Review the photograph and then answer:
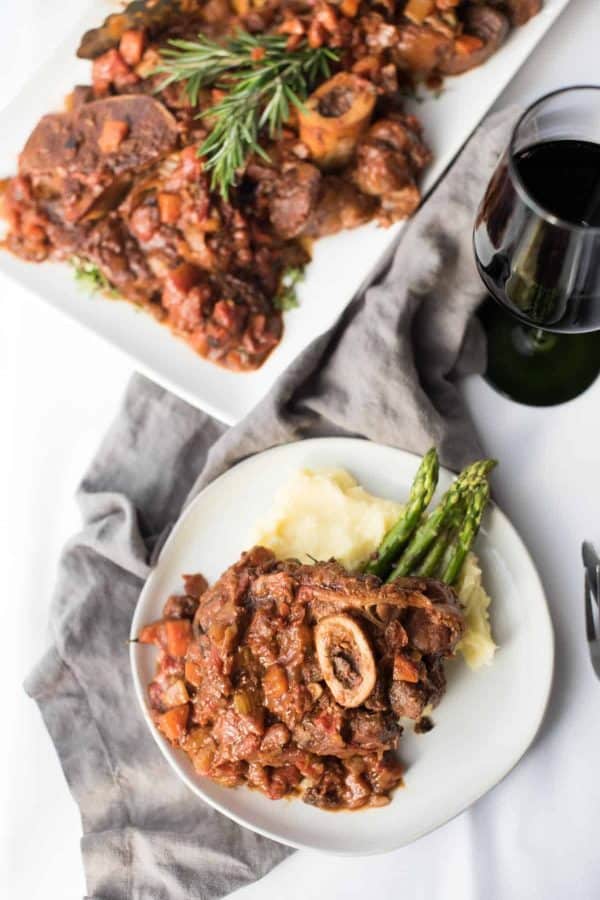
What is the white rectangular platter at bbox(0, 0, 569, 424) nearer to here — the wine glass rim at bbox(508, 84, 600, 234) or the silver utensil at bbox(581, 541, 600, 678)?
the wine glass rim at bbox(508, 84, 600, 234)

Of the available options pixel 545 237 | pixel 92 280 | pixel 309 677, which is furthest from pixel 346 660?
pixel 92 280

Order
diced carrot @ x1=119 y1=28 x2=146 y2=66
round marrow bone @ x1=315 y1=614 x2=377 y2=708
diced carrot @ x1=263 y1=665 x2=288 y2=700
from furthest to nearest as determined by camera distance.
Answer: diced carrot @ x1=119 y1=28 x2=146 y2=66, diced carrot @ x1=263 y1=665 x2=288 y2=700, round marrow bone @ x1=315 y1=614 x2=377 y2=708

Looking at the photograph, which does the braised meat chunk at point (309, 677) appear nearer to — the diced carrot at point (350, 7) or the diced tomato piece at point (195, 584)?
the diced tomato piece at point (195, 584)

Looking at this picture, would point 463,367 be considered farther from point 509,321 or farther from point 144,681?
point 144,681

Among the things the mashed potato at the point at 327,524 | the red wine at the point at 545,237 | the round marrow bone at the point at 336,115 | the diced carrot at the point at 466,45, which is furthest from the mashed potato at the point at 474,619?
the diced carrot at the point at 466,45

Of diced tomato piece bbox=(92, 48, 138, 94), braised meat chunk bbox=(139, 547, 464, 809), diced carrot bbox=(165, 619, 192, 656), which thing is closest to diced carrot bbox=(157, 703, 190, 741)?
braised meat chunk bbox=(139, 547, 464, 809)

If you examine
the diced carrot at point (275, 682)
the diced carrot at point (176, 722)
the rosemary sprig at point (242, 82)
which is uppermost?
the rosemary sprig at point (242, 82)
